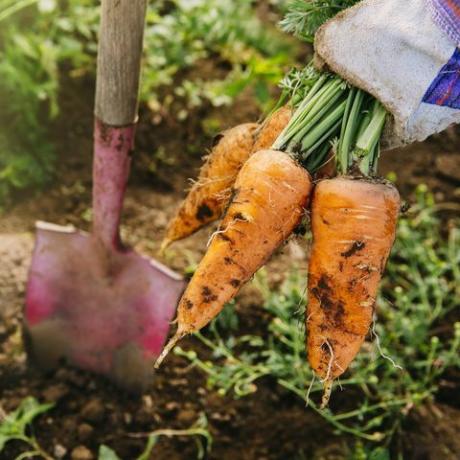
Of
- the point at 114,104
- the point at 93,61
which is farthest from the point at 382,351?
the point at 93,61

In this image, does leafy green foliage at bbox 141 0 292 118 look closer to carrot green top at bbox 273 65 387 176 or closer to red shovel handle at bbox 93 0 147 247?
red shovel handle at bbox 93 0 147 247

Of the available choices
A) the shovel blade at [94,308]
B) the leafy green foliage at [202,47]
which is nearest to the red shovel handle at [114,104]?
the shovel blade at [94,308]

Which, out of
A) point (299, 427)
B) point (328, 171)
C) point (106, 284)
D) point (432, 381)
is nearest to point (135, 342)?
point (106, 284)

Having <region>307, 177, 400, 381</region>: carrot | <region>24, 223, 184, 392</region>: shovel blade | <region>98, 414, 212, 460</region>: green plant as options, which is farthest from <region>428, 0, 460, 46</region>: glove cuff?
<region>98, 414, 212, 460</region>: green plant

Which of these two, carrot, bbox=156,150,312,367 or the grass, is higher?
carrot, bbox=156,150,312,367

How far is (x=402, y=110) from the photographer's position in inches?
43.6

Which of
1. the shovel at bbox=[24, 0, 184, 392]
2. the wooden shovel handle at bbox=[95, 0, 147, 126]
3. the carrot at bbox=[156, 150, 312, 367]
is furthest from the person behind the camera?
the shovel at bbox=[24, 0, 184, 392]

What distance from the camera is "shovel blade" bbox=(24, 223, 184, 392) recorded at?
170 cm

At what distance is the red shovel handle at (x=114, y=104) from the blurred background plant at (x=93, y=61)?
637mm

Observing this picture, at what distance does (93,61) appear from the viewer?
238cm

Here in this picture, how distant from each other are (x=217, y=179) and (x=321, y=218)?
1.03 ft

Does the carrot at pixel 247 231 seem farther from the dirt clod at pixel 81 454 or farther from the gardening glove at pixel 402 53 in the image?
the dirt clod at pixel 81 454

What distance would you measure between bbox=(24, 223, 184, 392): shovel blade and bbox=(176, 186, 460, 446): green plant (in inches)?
5.5

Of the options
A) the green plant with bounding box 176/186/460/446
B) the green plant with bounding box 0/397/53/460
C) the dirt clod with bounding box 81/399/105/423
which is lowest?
the green plant with bounding box 176/186/460/446
